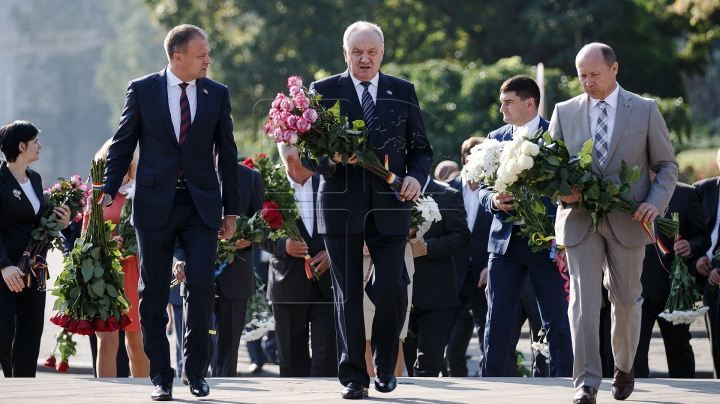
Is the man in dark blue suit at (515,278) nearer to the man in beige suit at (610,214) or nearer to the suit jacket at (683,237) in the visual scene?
the man in beige suit at (610,214)

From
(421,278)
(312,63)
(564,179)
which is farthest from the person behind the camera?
(312,63)

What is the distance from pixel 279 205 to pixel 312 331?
122 cm

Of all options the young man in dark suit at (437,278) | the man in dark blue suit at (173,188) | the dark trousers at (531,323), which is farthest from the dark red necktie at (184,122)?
the dark trousers at (531,323)

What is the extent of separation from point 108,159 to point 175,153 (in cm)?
46

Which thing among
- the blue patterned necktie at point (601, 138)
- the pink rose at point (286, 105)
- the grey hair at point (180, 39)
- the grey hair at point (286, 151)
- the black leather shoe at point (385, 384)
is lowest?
the black leather shoe at point (385, 384)

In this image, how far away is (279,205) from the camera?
9852 mm

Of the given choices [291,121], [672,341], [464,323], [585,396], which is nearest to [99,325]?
[291,121]

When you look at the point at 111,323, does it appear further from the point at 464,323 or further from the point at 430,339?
the point at 464,323

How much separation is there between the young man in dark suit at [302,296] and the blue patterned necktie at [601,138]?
10.8 feet

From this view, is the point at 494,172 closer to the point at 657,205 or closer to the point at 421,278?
the point at 657,205

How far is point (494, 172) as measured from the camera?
7.65 meters

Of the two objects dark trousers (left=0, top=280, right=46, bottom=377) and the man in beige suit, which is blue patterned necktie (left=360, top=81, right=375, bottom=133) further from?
dark trousers (left=0, top=280, right=46, bottom=377)

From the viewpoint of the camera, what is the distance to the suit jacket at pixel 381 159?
724 centimetres

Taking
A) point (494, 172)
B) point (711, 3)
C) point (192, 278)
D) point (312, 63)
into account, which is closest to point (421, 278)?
point (494, 172)
